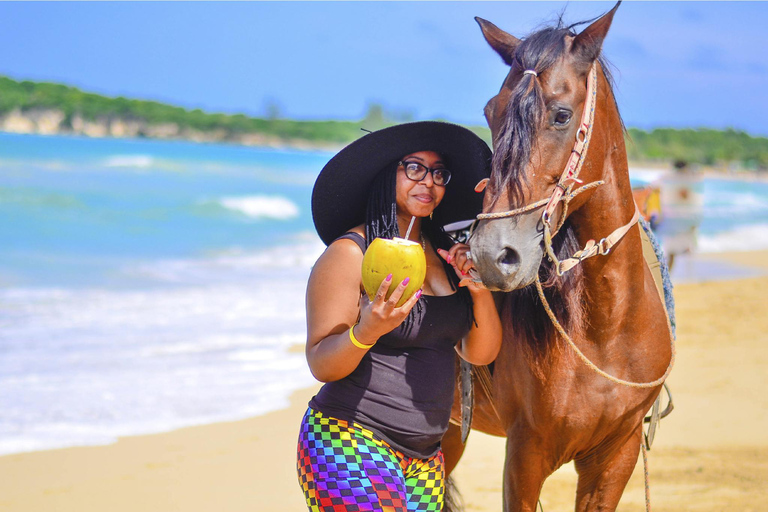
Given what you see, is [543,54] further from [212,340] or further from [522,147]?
[212,340]

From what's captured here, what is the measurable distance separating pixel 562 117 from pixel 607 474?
138 centimetres

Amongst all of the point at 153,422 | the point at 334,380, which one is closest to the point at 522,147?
the point at 334,380

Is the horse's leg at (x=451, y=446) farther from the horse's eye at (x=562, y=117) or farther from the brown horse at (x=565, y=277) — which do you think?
the horse's eye at (x=562, y=117)

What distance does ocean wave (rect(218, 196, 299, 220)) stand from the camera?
22500mm

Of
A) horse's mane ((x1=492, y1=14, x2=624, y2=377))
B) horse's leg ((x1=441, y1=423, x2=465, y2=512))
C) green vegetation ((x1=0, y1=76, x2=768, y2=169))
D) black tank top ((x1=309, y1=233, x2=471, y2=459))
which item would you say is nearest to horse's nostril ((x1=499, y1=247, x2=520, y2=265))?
horse's mane ((x1=492, y1=14, x2=624, y2=377))

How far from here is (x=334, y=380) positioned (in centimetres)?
221

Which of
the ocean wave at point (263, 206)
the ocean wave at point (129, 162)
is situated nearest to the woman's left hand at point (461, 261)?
the ocean wave at point (263, 206)

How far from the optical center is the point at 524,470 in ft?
8.73

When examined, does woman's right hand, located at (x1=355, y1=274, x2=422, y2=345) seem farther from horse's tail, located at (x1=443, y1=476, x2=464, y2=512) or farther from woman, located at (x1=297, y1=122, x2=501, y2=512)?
horse's tail, located at (x1=443, y1=476, x2=464, y2=512)

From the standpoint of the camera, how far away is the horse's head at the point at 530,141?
202cm

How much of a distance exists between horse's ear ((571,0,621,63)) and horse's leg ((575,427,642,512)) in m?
1.41

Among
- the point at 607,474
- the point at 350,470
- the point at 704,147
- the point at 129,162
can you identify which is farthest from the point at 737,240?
the point at 704,147

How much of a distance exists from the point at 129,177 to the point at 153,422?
80.1ft

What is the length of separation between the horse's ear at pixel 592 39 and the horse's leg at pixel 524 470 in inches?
51.3
